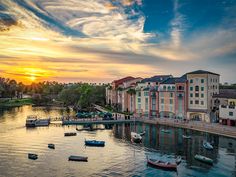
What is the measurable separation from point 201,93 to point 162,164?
5402 centimetres

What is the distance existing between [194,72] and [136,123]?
2909 centimetres

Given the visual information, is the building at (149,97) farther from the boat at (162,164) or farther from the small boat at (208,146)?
the boat at (162,164)

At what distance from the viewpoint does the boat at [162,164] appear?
54.7 m

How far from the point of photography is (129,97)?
5221 inches

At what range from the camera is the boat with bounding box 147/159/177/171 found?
5467 centimetres

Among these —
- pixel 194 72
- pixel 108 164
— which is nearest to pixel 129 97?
pixel 194 72

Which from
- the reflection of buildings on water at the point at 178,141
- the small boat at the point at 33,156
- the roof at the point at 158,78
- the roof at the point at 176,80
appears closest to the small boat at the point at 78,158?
the small boat at the point at 33,156

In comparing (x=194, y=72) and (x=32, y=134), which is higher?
(x=194, y=72)

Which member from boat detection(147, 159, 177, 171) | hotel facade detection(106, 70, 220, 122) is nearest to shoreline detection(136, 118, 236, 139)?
hotel facade detection(106, 70, 220, 122)

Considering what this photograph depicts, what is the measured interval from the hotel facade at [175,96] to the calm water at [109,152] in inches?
604

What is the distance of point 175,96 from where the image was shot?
4336 inches

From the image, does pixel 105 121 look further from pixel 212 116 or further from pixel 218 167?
pixel 218 167

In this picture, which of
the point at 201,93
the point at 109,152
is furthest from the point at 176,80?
the point at 109,152

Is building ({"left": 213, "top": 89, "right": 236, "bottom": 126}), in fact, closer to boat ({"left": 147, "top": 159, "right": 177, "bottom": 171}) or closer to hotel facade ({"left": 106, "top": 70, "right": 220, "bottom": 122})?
hotel facade ({"left": 106, "top": 70, "right": 220, "bottom": 122})
